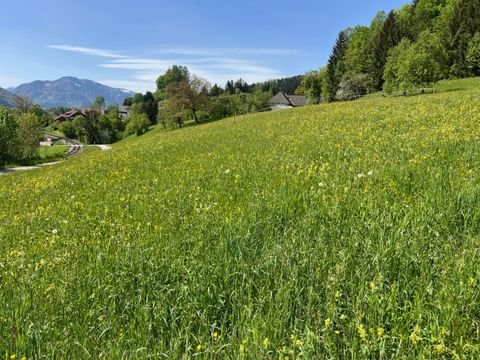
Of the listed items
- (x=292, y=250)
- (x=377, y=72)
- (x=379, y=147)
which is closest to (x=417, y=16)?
(x=377, y=72)

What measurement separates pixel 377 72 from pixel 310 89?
20.2 metres

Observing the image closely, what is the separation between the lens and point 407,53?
156 ft

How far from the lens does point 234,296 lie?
10.6 ft

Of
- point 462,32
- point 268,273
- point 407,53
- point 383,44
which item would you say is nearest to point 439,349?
point 268,273

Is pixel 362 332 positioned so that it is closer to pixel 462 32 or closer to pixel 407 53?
pixel 407 53

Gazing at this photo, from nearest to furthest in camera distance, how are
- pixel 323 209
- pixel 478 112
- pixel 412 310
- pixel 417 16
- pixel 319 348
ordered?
1. pixel 319 348
2. pixel 412 310
3. pixel 323 209
4. pixel 478 112
5. pixel 417 16

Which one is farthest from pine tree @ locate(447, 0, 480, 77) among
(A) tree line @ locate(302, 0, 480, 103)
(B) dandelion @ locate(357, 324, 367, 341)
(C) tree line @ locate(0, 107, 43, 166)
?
(C) tree line @ locate(0, 107, 43, 166)

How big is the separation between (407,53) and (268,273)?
53.4m

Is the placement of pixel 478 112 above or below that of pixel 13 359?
above

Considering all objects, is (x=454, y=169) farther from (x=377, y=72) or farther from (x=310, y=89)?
(x=310, y=89)

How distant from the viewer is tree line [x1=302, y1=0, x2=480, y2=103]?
152ft

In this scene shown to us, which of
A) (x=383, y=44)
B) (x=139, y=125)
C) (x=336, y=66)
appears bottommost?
(x=139, y=125)

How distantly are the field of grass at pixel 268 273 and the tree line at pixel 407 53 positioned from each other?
4640 cm

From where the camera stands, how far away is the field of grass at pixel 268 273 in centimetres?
261
